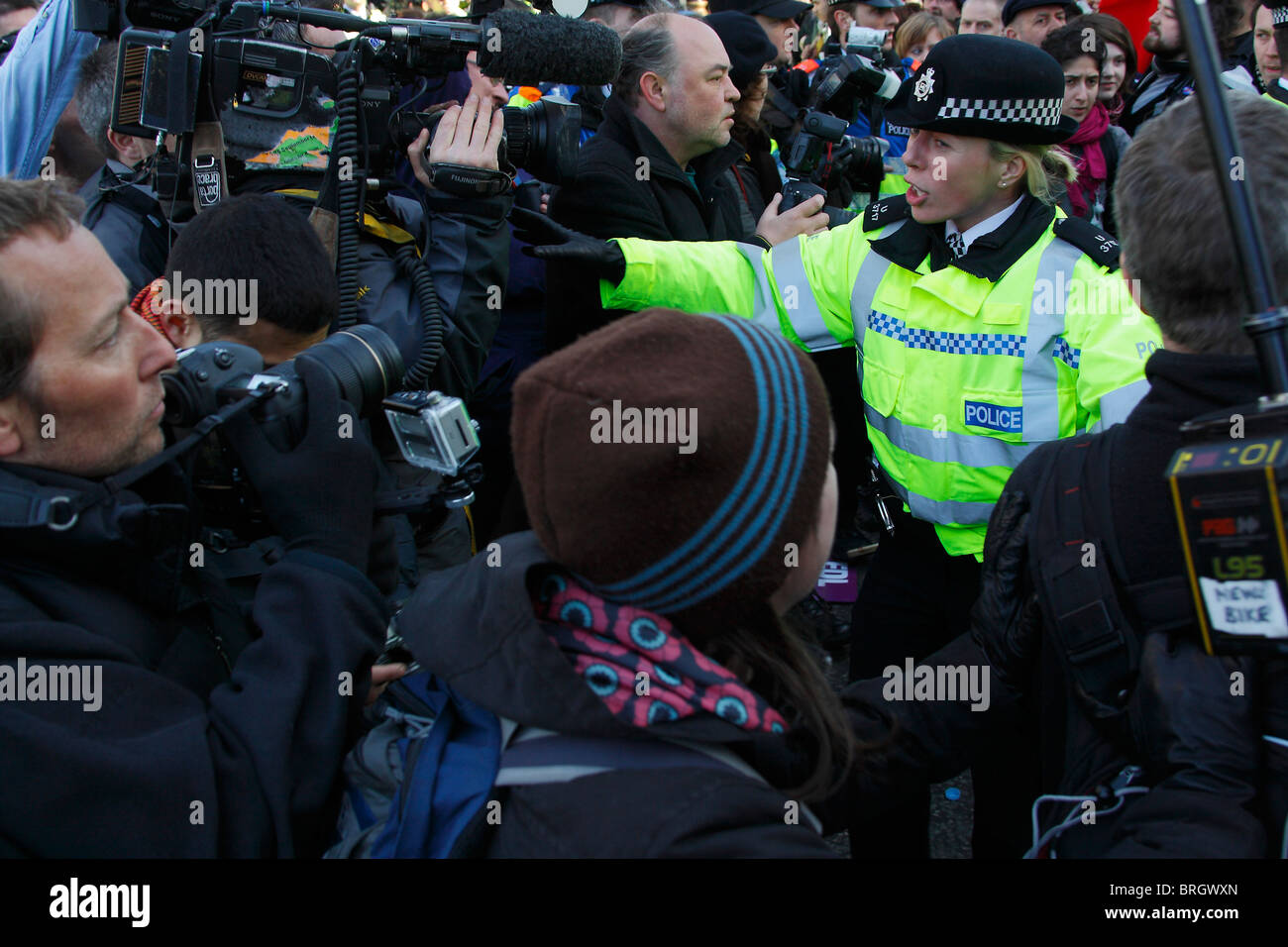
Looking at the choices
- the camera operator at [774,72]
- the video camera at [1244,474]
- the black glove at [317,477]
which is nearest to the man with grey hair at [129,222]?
the black glove at [317,477]

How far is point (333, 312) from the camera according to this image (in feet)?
6.99

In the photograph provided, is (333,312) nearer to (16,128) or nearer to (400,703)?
(400,703)

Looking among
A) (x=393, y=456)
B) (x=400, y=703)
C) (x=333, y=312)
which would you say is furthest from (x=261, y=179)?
(x=400, y=703)

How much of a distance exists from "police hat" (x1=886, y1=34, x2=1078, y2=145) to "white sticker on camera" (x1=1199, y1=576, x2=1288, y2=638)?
145 centimetres

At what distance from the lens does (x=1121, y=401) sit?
1.86 m

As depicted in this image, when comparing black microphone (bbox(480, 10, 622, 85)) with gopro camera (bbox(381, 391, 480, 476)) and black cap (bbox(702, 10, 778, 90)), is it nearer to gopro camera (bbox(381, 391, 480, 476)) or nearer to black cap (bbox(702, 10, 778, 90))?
gopro camera (bbox(381, 391, 480, 476))

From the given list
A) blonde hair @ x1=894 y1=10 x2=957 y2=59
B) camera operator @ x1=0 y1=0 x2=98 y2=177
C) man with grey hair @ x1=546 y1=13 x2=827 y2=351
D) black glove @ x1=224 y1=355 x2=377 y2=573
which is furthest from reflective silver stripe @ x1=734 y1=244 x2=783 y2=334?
blonde hair @ x1=894 y1=10 x2=957 y2=59

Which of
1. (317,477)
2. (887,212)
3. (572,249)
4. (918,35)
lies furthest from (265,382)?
(918,35)

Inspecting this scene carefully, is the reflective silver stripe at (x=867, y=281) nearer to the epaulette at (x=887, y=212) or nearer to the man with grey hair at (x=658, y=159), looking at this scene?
the epaulette at (x=887, y=212)

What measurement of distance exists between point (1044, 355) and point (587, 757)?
4.74 feet

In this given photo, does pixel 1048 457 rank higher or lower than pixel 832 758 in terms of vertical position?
higher
